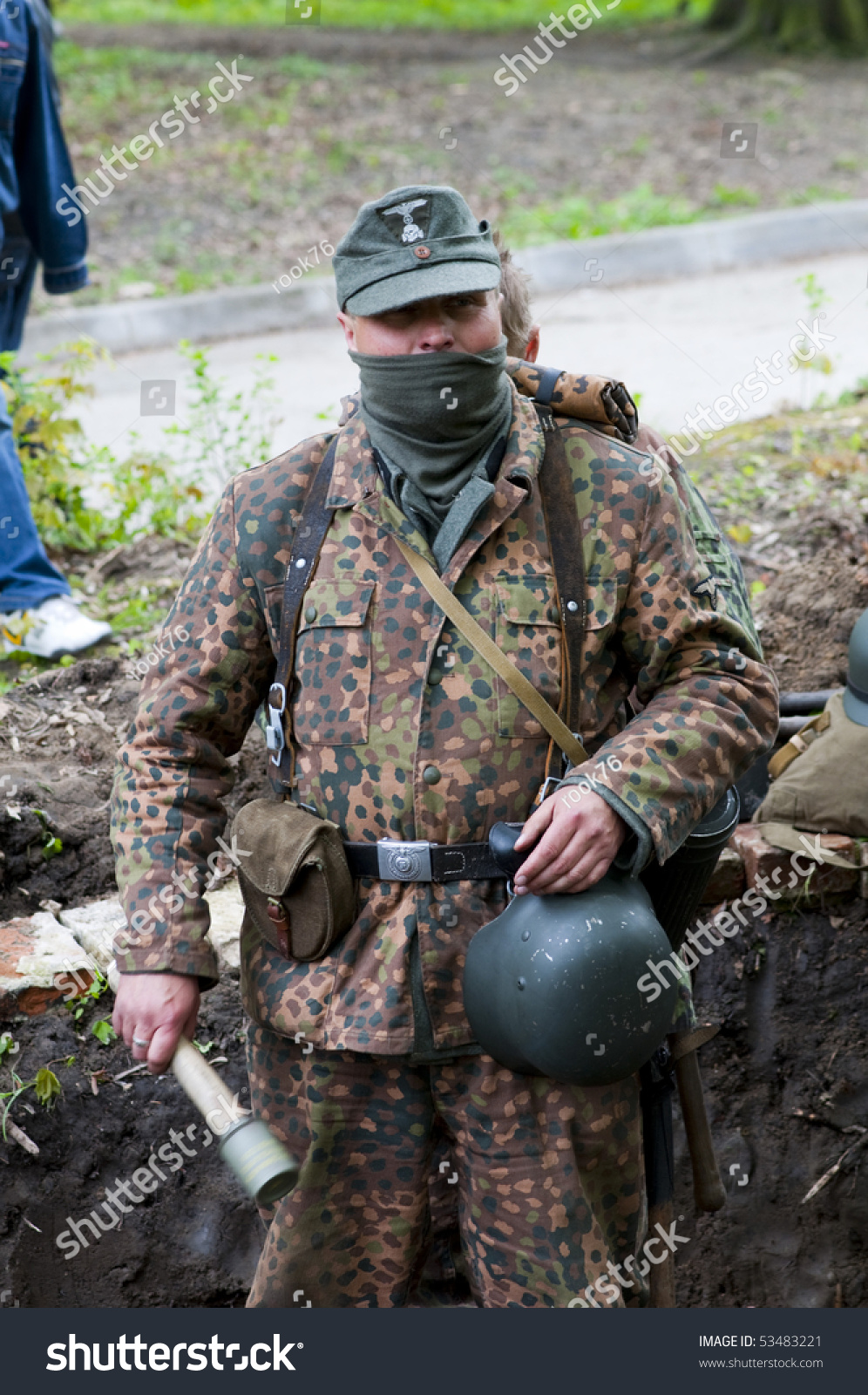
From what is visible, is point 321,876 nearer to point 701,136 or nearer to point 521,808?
point 521,808

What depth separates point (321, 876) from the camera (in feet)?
7.41

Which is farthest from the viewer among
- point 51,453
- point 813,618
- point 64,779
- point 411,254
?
point 51,453

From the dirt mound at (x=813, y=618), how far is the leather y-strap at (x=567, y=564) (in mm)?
2010

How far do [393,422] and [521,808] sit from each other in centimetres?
69

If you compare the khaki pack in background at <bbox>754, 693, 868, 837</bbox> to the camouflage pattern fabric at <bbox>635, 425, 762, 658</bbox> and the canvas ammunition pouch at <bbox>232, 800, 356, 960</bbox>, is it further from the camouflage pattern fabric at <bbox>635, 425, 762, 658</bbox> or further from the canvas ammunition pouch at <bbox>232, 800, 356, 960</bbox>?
the canvas ammunition pouch at <bbox>232, 800, 356, 960</bbox>

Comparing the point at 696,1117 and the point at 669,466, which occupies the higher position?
the point at 669,466

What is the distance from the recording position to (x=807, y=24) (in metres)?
14.5

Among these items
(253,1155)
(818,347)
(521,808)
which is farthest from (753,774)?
(818,347)

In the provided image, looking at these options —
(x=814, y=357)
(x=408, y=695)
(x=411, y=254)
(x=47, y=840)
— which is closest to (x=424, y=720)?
(x=408, y=695)

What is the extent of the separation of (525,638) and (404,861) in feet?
1.39

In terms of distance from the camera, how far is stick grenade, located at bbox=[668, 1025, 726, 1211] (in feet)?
8.73

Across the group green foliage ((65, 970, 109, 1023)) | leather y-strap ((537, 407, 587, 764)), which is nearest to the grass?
green foliage ((65, 970, 109, 1023))

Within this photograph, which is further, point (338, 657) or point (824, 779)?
point (824, 779)

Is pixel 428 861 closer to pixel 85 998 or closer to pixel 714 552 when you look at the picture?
pixel 714 552
